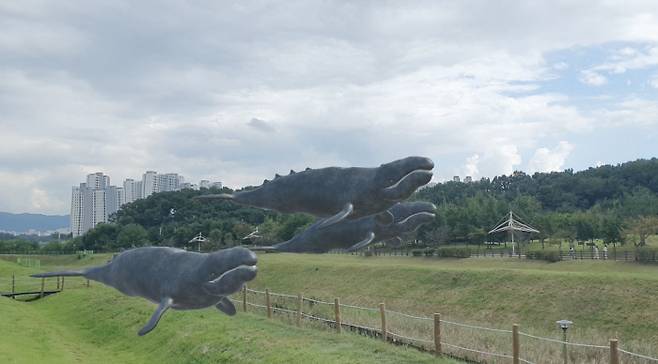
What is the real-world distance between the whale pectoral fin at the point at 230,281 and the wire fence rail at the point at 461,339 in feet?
50.5

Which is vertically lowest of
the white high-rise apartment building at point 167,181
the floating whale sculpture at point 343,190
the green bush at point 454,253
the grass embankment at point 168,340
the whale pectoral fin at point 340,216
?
the grass embankment at point 168,340

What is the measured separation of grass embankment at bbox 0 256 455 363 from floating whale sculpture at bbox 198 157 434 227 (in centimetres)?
1750

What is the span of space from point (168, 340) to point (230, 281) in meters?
26.4

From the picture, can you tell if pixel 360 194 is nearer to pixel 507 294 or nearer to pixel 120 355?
pixel 120 355

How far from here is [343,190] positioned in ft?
18.2

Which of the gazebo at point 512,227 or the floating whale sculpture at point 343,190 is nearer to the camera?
the floating whale sculpture at point 343,190

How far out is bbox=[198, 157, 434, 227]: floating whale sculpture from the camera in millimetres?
5297

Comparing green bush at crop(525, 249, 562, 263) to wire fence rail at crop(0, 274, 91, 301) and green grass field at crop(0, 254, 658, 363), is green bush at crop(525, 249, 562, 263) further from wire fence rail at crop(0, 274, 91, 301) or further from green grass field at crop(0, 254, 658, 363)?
wire fence rail at crop(0, 274, 91, 301)

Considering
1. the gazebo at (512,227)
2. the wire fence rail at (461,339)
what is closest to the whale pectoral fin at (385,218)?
the wire fence rail at (461,339)

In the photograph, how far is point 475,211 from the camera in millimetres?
73062

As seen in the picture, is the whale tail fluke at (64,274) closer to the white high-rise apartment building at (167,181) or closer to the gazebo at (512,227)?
the gazebo at (512,227)

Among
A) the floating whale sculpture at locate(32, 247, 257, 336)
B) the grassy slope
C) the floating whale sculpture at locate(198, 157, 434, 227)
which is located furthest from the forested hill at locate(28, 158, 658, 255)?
the grassy slope

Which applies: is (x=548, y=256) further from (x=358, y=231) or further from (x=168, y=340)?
(x=358, y=231)

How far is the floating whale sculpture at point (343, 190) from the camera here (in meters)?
5.30
